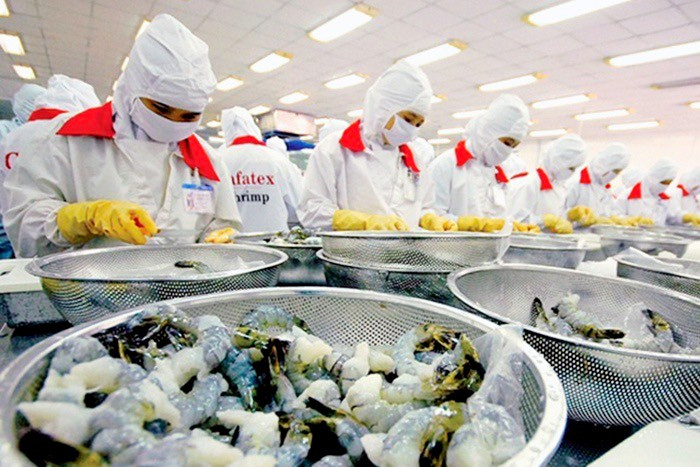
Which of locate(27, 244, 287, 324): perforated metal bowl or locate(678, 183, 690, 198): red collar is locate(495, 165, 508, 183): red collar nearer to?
locate(27, 244, 287, 324): perforated metal bowl

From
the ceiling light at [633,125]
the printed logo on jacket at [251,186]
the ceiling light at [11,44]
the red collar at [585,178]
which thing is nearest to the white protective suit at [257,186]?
the printed logo on jacket at [251,186]

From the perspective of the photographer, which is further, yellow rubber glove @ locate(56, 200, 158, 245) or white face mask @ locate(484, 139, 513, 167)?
white face mask @ locate(484, 139, 513, 167)

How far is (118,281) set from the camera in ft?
2.21

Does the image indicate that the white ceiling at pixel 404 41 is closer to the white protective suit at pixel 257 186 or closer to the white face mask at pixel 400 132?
the white protective suit at pixel 257 186

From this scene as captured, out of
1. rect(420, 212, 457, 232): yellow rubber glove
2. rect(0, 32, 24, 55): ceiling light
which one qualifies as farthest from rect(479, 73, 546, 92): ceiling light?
rect(0, 32, 24, 55): ceiling light

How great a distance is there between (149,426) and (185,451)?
0.08 m

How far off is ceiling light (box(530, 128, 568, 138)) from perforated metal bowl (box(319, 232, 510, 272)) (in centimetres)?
1377

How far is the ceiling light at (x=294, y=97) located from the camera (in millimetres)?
9894

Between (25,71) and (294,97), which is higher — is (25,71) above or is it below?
above

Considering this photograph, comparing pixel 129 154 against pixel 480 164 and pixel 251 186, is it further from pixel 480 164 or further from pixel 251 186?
pixel 480 164

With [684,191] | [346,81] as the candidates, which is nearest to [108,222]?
[346,81]

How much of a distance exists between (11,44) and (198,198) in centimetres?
853

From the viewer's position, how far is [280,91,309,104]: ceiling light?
9894 mm

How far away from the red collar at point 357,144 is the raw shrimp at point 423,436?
2267 millimetres
